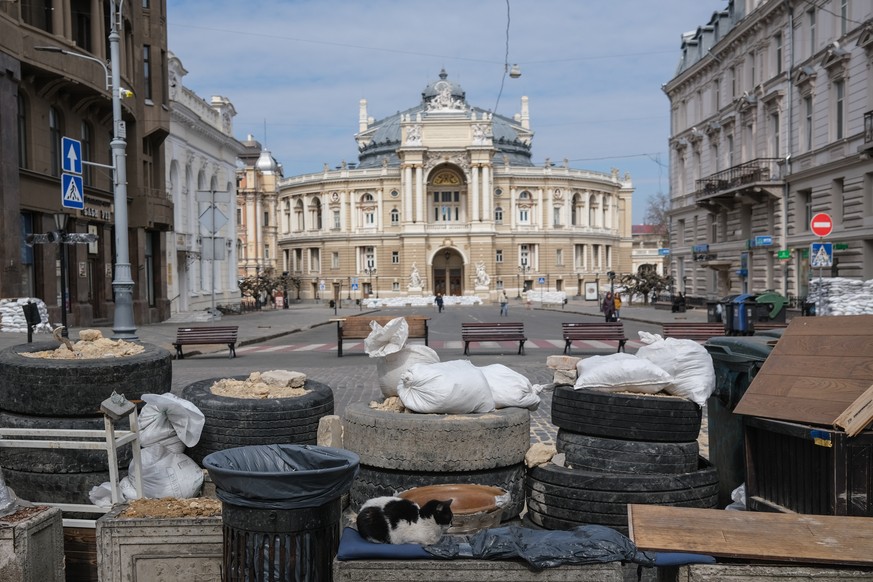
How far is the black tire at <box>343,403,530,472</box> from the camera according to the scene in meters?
5.33

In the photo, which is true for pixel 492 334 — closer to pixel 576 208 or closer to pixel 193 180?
pixel 193 180

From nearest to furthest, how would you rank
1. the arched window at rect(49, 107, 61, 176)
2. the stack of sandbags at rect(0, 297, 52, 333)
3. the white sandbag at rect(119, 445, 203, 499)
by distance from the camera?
the white sandbag at rect(119, 445, 203, 499)
the stack of sandbags at rect(0, 297, 52, 333)
the arched window at rect(49, 107, 61, 176)

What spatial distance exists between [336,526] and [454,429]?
146 cm

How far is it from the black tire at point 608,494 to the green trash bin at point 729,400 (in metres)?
0.74

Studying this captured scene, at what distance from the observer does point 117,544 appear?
4.32 metres

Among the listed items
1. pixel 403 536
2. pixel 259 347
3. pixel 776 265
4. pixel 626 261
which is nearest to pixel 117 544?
pixel 403 536

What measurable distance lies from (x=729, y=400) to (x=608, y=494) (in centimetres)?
166

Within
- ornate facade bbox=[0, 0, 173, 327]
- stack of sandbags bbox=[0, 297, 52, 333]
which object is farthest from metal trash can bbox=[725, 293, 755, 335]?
stack of sandbags bbox=[0, 297, 52, 333]

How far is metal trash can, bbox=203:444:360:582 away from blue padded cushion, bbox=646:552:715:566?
62.9 inches

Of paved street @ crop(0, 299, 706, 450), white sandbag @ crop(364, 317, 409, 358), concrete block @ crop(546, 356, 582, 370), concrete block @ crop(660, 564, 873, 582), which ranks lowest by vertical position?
paved street @ crop(0, 299, 706, 450)

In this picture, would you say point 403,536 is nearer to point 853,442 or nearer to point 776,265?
point 853,442

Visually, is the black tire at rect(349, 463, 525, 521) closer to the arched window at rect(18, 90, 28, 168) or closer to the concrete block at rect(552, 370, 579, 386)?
the concrete block at rect(552, 370, 579, 386)

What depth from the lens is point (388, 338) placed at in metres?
6.24

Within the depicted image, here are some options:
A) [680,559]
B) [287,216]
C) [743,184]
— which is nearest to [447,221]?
[287,216]
